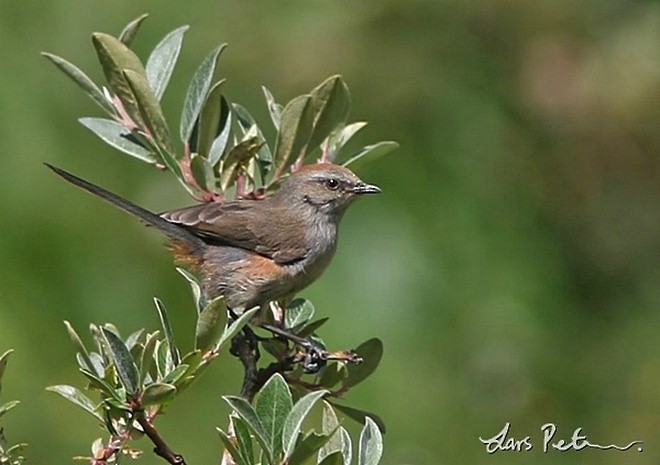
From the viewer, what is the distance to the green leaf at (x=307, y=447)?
A: 2.39 meters

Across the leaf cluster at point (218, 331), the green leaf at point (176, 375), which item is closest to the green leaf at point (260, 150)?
the leaf cluster at point (218, 331)

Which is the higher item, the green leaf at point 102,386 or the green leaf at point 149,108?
the green leaf at point 149,108

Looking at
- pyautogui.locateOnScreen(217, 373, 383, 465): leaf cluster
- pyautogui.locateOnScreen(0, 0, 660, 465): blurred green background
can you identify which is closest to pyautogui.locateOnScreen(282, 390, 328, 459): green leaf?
pyautogui.locateOnScreen(217, 373, 383, 465): leaf cluster

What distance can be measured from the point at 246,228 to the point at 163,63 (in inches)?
36.0

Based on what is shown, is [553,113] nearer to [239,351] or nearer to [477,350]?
[477,350]

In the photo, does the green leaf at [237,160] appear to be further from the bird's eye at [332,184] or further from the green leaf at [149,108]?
the bird's eye at [332,184]

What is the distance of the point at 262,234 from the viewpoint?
4191 mm

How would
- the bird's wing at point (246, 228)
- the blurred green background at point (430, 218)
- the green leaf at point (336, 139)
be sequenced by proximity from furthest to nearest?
the blurred green background at point (430, 218), the bird's wing at point (246, 228), the green leaf at point (336, 139)

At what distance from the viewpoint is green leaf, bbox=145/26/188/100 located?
329 cm

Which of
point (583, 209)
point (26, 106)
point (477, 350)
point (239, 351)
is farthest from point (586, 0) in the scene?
point (239, 351)

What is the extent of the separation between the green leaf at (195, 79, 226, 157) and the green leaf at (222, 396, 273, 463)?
1.10 metres

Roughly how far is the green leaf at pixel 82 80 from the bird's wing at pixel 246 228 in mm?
486

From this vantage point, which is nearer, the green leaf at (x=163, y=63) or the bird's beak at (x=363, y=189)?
the green leaf at (x=163, y=63)

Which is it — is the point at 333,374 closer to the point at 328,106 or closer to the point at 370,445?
the point at 370,445
